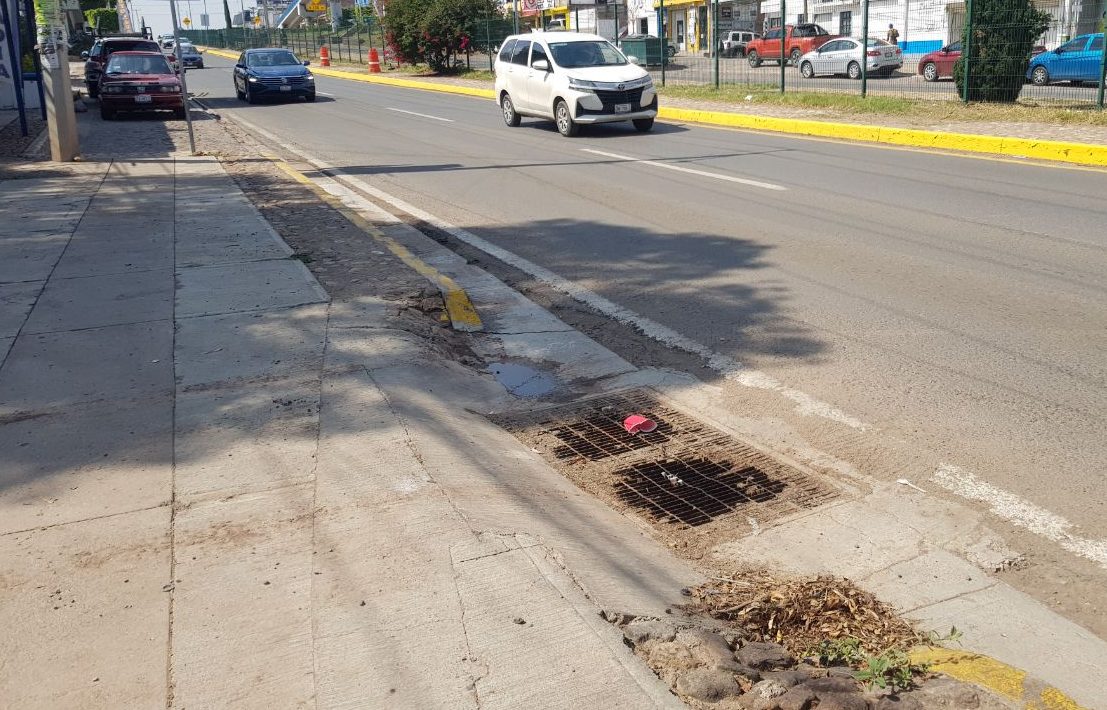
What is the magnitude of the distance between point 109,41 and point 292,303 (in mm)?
26169

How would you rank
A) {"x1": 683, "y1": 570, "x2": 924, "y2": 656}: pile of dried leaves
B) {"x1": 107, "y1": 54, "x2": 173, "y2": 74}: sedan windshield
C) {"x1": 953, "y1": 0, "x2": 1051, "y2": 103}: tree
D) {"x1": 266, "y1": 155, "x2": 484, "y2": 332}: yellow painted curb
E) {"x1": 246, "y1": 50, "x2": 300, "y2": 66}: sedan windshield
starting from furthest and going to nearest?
{"x1": 246, "y1": 50, "x2": 300, "y2": 66}: sedan windshield, {"x1": 107, "y1": 54, "x2": 173, "y2": 74}: sedan windshield, {"x1": 953, "y1": 0, "x2": 1051, "y2": 103}: tree, {"x1": 266, "y1": 155, "x2": 484, "y2": 332}: yellow painted curb, {"x1": 683, "y1": 570, "x2": 924, "y2": 656}: pile of dried leaves

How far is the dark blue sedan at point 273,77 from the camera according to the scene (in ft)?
96.2

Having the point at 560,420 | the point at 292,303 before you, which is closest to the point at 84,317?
the point at 292,303

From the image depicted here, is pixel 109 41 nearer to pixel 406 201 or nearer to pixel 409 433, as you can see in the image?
pixel 406 201

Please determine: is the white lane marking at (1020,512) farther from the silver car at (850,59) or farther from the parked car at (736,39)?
the parked car at (736,39)

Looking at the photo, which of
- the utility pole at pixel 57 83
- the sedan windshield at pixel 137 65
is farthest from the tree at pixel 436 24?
the utility pole at pixel 57 83

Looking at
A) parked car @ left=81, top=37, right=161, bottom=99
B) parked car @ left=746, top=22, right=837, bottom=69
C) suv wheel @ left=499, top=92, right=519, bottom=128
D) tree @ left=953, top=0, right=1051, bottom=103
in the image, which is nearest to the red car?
A: tree @ left=953, top=0, right=1051, bottom=103

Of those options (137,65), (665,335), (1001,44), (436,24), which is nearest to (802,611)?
(665,335)

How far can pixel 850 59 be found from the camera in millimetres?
32594

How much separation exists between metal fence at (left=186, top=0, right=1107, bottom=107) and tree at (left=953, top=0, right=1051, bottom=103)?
0.8 inches

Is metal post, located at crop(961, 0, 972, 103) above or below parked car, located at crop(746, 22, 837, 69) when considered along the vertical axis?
below

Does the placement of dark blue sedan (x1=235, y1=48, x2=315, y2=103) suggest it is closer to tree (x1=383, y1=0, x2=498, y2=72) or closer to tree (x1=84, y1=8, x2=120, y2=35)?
tree (x1=383, y1=0, x2=498, y2=72)

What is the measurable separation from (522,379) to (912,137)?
1194 cm

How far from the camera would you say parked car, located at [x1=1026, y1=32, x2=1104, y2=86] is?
21.2 meters
